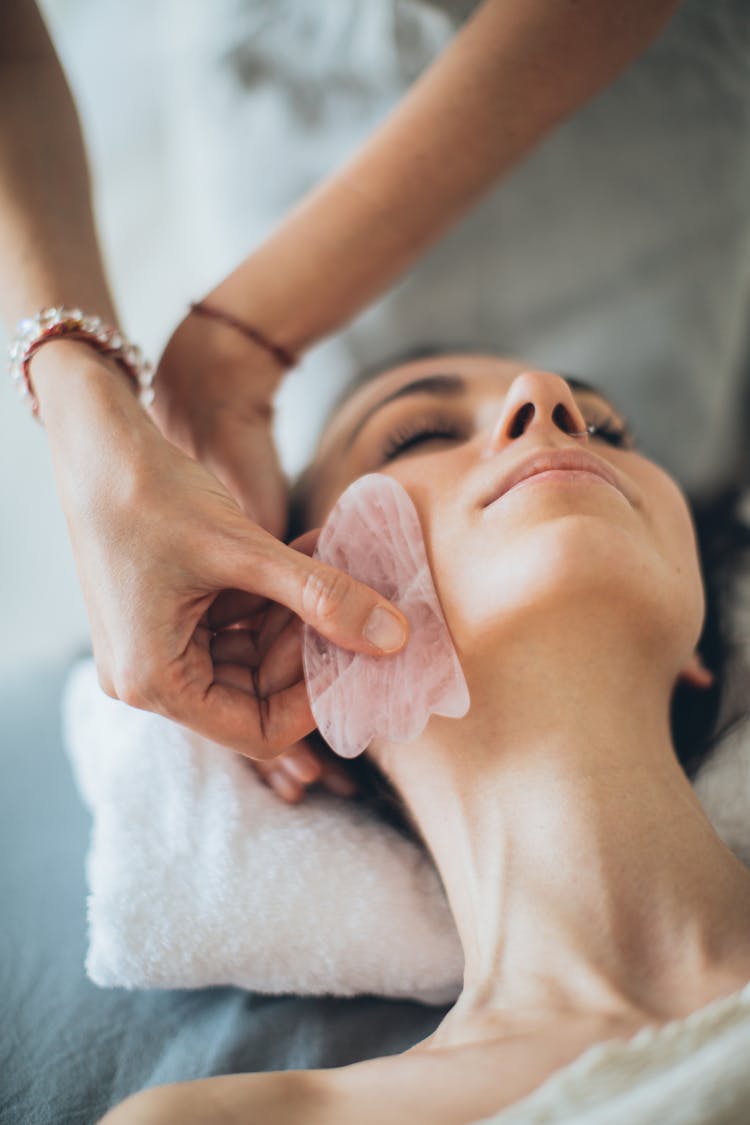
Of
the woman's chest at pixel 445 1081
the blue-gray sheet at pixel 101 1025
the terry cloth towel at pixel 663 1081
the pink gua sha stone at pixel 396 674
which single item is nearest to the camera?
the terry cloth towel at pixel 663 1081

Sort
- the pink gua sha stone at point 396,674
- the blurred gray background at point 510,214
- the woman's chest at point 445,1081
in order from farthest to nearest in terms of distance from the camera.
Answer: the blurred gray background at point 510,214 < the pink gua sha stone at point 396,674 < the woman's chest at point 445,1081

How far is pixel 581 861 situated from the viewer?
2.99ft

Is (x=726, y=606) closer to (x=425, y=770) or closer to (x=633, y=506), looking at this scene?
(x=633, y=506)

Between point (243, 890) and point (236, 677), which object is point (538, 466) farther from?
point (243, 890)

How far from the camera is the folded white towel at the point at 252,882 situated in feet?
3.54

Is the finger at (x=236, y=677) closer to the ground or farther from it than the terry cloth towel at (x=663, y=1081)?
farther from it

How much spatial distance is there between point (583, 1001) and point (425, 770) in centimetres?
28

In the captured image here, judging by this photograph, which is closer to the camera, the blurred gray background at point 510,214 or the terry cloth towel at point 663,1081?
the terry cloth towel at point 663,1081

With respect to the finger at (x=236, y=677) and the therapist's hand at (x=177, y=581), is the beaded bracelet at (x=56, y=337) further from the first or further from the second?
the finger at (x=236, y=677)

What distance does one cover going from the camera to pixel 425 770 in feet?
3.24

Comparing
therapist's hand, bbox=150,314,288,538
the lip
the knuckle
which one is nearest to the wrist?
therapist's hand, bbox=150,314,288,538

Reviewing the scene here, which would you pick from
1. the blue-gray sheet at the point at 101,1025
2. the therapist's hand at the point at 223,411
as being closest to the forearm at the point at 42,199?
the therapist's hand at the point at 223,411

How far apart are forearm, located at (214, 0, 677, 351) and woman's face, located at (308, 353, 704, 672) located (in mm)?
247

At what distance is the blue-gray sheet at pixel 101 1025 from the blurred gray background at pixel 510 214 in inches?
21.6
